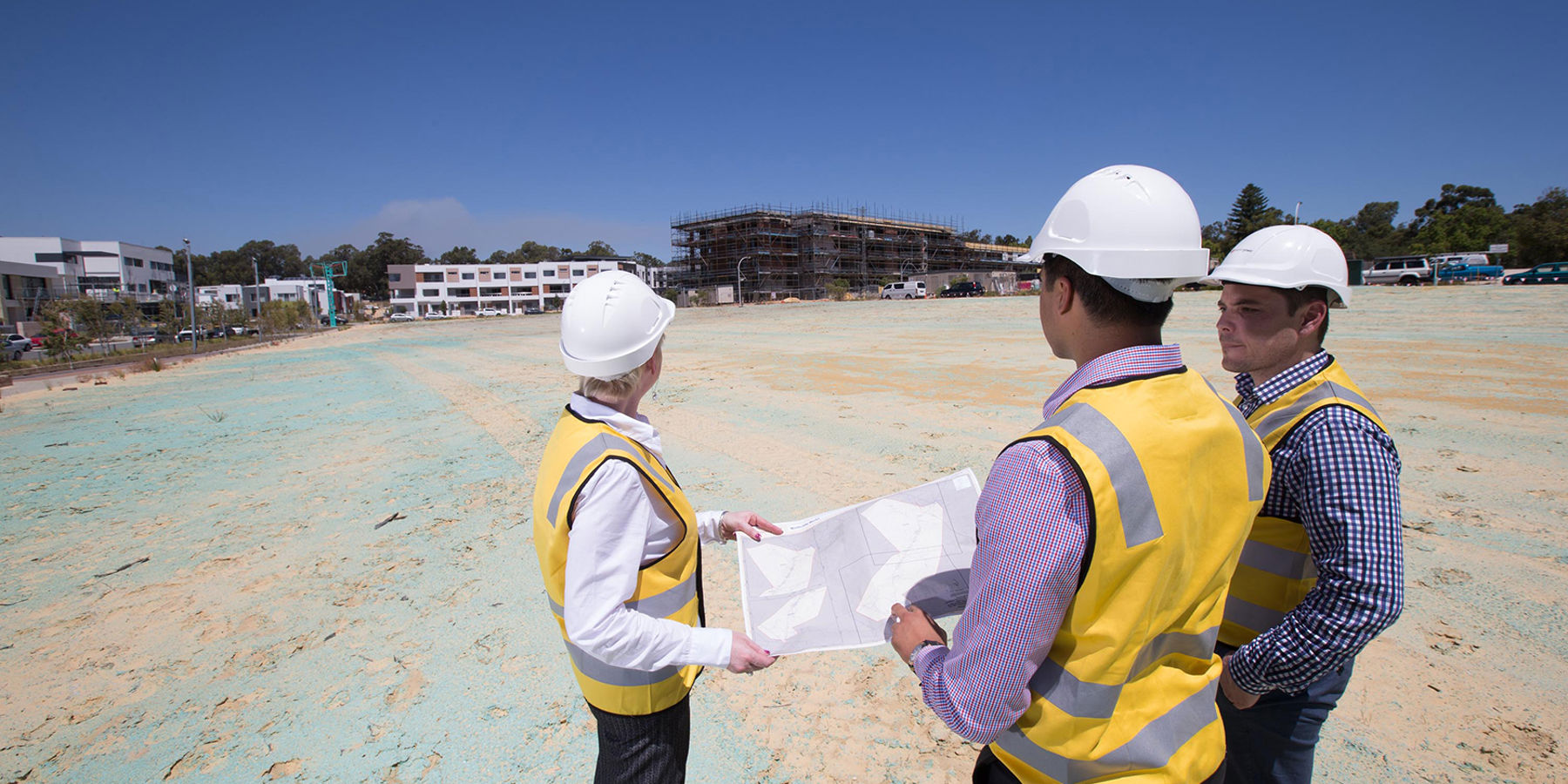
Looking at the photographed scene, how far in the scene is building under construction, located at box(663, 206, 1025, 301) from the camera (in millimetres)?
79125

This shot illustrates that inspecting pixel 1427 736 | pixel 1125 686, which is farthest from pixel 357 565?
pixel 1427 736

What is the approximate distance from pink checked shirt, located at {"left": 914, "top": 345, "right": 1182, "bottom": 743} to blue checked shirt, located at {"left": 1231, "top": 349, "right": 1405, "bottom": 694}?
64 cm

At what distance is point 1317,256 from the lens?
76.1 inches

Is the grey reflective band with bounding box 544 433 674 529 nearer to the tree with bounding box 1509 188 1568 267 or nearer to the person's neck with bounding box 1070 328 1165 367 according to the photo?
the person's neck with bounding box 1070 328 1165 367

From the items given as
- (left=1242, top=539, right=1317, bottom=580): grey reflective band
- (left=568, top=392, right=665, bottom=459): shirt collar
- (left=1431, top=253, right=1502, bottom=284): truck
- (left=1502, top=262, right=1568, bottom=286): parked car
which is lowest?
(left=1242, top=539, right=1317, bottom=580): grey reflective band

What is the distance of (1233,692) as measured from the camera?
167 cm

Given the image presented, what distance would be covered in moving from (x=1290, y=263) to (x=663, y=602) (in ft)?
6.90

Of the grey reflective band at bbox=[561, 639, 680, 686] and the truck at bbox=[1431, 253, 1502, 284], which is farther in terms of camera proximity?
the truck at bbox=[1431, 253, 1502, 284]

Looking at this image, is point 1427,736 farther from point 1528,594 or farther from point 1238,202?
point 1238,202

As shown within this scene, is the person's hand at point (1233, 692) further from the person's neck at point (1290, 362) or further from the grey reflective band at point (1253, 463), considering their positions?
the person's neck at point (1290, 362)

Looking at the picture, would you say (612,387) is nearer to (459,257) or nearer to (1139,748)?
(1139,748)

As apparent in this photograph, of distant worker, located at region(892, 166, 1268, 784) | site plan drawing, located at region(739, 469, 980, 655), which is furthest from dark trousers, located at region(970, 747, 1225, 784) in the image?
site plan drawing, located at region(739, 469, 980, 655)

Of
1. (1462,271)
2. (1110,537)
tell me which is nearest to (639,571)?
(1110,537)

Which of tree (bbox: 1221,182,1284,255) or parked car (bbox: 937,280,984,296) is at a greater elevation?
tree (bbox: 1221,182,1284,255)
